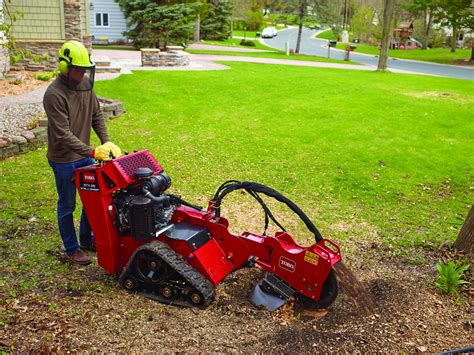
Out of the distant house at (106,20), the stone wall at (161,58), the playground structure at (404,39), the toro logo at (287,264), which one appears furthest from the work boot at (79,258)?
the playground structure at (404,39)

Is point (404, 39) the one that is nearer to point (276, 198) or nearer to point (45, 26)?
point (45, 26)

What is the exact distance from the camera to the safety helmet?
14.8ft

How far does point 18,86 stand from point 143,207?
13.4 m

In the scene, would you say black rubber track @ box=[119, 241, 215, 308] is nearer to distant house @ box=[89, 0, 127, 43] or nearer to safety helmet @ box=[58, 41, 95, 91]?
safety helmet @ box=[58, 41, 95, 91]

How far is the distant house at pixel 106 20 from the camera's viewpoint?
3806cm

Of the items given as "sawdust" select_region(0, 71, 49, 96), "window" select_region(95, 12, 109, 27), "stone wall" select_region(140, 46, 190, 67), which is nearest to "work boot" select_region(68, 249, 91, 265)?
"sawdust" select_region(0, 71, 49, 96)

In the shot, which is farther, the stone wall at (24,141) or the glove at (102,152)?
the stone wall at (24,141)

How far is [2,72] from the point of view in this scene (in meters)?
16.8

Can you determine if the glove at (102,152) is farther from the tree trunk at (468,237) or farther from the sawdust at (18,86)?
the sawdust at (18,86)

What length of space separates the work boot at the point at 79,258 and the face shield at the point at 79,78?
5.48 feet

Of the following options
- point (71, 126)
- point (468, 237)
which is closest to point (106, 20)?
point (71, 126)

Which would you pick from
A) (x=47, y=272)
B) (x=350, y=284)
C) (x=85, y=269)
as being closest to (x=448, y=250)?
(x=350, y=284)

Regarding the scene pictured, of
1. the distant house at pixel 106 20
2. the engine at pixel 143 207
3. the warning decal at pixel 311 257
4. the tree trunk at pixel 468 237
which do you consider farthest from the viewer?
the distant house at pixel 106 20

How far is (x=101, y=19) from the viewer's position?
38.5 meters
